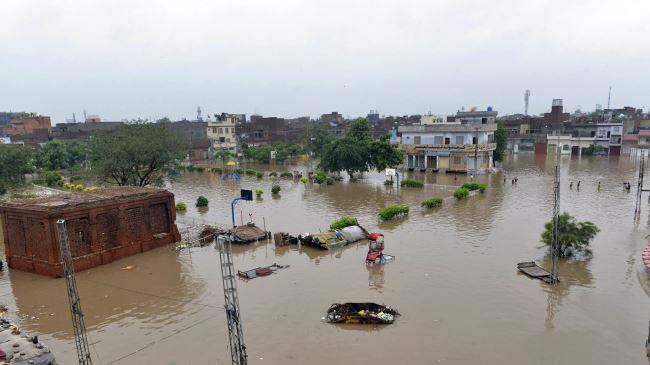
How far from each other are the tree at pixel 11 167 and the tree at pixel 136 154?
6.39 metres

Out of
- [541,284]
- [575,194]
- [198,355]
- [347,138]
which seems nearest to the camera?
[198,355]

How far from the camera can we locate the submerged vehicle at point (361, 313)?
618 inches

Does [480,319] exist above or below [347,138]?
below

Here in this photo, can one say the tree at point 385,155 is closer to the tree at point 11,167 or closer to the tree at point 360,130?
the tree at point 360,130

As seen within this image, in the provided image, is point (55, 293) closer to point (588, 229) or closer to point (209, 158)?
point (588, 229)

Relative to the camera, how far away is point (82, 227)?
22031 mm

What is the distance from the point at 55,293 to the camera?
19.5 metres

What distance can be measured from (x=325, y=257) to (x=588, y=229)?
1335 centimetres

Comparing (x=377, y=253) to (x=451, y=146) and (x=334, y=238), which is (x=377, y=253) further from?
(x=451, y=146)

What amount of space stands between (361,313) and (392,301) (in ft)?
7.40

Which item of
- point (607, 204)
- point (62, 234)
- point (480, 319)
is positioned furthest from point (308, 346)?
point (607, 204)

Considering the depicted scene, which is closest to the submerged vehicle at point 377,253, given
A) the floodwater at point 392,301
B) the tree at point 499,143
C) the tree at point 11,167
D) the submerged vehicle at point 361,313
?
the floodwater at point 392,301

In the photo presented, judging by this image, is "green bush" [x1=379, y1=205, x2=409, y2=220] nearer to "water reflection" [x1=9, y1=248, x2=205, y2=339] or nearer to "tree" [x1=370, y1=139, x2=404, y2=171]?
"water reflection" [x1=9, y1=248, x2=205, y2=339]

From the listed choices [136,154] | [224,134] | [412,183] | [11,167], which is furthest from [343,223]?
[224,134]
